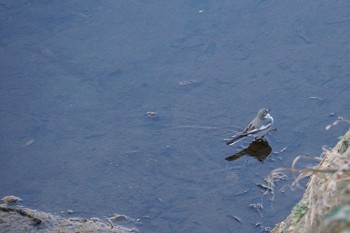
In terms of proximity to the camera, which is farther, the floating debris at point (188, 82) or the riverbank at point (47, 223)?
the floating debris at point (188, 82)

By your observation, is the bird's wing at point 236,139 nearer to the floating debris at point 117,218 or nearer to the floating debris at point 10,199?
the floating debris at point 117,218

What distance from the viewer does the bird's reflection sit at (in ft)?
27.0

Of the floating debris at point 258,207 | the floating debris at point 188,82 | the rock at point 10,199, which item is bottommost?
the rock at point 10,199

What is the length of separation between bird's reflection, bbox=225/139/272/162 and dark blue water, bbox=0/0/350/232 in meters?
0.08

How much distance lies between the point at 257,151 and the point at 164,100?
1611 mm

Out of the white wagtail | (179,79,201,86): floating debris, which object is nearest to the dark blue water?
(179,79,201,86): floating debris

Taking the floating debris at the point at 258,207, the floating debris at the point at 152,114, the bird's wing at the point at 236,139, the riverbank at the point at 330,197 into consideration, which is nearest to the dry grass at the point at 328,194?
the riverbank at the point at 330,197

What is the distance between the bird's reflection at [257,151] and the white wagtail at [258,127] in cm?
10

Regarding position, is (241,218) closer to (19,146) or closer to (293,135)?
(293,135)

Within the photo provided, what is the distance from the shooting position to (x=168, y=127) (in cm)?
874

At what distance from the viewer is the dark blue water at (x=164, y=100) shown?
775 centimetres

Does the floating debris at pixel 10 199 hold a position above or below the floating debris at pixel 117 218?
below

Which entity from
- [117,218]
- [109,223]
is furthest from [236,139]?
[109,223]

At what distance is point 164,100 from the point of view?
9.17 m
